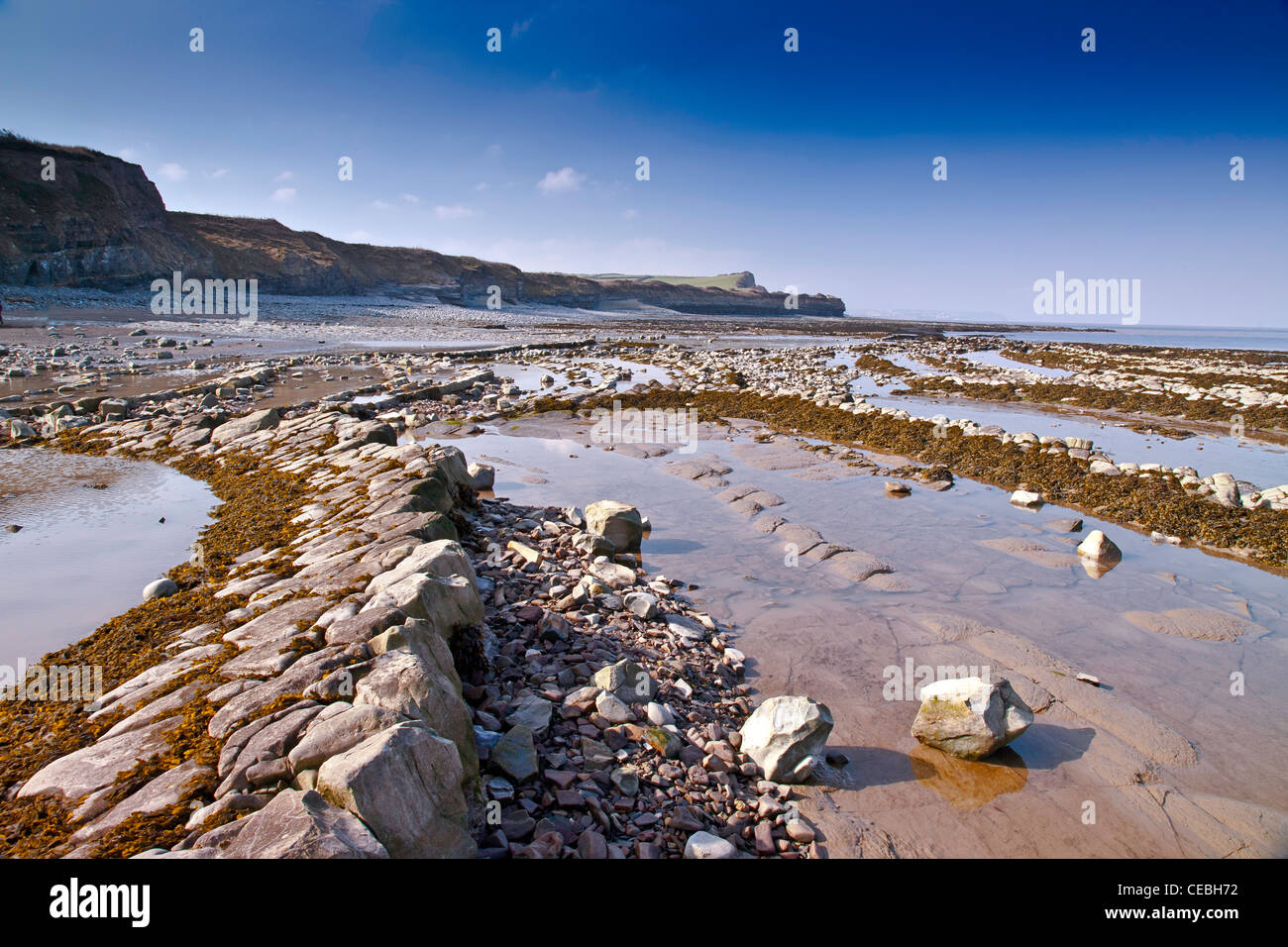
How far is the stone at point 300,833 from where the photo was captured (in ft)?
7.52

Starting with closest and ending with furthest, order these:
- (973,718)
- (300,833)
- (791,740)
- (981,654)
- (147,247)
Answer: (300,833), (791,740), (973,718), (981,654), (147,247)

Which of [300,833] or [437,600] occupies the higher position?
[437,600]

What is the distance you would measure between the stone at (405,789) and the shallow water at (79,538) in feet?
12.9

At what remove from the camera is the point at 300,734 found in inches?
121

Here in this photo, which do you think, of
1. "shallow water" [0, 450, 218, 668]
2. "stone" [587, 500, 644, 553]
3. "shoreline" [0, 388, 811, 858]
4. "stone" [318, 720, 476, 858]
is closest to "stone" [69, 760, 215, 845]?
"shoreline" [0, 388, 811, 858]

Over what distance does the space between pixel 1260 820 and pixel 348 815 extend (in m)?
5.49

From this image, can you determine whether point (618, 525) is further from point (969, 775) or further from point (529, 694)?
point (969, 775)

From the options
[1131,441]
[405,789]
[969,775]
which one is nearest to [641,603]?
[969,775]

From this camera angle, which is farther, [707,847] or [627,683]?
[627,683]

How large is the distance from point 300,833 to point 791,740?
2870mm

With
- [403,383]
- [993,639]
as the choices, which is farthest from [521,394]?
[993,639]

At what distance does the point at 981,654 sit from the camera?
18.8 feet
